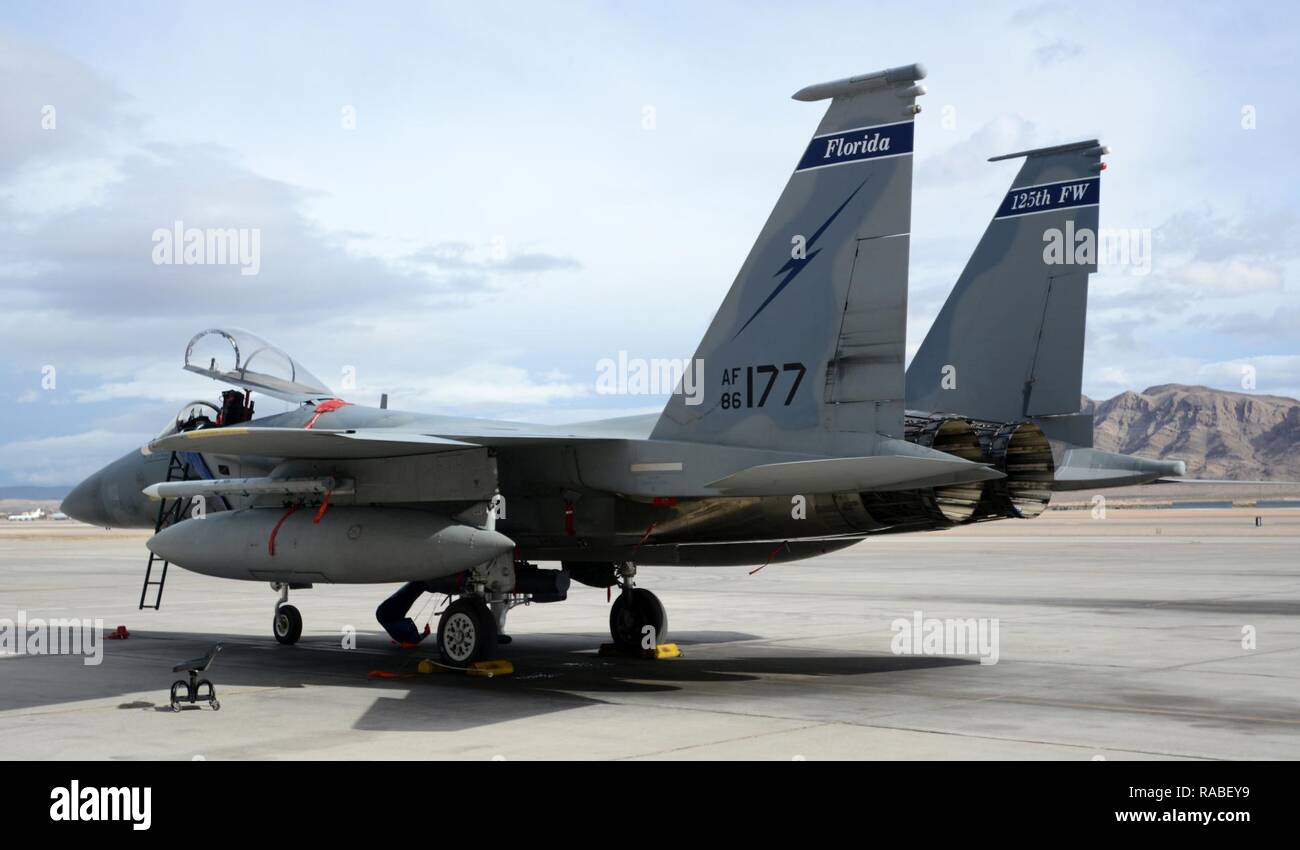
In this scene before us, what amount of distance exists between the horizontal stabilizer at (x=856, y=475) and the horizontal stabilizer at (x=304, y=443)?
112 inches

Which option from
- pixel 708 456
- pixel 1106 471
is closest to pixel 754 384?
pixel 708 456

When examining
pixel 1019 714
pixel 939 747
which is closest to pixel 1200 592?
pixel 1019 714

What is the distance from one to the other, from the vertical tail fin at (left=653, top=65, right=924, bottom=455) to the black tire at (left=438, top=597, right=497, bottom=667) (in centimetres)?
282

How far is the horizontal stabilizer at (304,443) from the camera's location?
31.8 ft

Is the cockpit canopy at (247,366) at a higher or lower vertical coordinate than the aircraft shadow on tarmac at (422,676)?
higher

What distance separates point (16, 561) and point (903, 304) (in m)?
32.7

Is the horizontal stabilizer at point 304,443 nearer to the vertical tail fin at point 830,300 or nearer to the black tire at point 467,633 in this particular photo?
the black tire at point 467,633

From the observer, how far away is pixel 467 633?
36.9 ft

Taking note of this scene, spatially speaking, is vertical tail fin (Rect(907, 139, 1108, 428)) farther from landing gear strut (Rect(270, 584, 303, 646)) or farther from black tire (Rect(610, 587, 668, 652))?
landing gear strut (Rect(270, 584, 303, 646))

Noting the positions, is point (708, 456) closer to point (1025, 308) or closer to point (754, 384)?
point (754, 384)

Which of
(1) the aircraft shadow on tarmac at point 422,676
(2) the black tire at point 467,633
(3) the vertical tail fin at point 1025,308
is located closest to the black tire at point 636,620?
(1) the aircraft shadow on tarmac at point 422,676

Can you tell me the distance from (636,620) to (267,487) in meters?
4.21

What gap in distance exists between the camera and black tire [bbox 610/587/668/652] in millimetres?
13133
